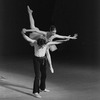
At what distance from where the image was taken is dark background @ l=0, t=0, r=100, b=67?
7469mm

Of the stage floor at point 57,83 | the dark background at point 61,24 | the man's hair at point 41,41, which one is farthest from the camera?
the dark background at point 61,24

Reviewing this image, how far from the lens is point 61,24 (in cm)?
814

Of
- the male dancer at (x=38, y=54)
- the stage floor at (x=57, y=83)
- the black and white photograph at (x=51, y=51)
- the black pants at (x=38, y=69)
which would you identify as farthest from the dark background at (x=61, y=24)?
the male dancer at (x=38, y=54)

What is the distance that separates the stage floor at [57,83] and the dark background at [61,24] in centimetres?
117

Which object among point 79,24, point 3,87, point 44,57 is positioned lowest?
point 3,87

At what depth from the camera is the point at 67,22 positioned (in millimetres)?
8062

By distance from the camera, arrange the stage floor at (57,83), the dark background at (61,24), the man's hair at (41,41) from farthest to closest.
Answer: the dark background at (61,24) < the stage floor at (57,83) < the man's hair at (41,41)

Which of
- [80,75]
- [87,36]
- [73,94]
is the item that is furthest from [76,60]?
[73,94]

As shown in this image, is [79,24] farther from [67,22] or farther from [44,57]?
[44,57]

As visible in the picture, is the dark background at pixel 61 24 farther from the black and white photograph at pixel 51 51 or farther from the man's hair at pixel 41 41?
the man's hair at pixel 41 41

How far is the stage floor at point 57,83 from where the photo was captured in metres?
3.87

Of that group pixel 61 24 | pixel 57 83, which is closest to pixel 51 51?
pixel 61 24

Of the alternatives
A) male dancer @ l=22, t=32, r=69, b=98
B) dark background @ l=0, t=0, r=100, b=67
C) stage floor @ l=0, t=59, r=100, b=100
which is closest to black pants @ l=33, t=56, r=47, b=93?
male dancer @ l=22, t=32, r=69, b=98

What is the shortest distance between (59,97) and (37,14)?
16.6ft
